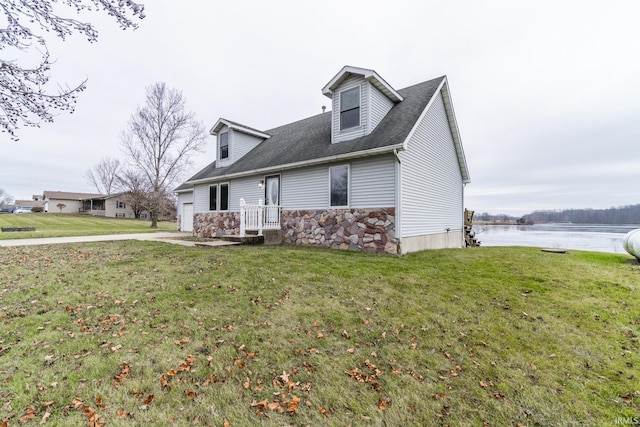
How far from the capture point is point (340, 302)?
4.38 m

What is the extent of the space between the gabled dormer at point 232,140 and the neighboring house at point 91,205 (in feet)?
122

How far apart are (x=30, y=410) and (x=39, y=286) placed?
3958 millimetres

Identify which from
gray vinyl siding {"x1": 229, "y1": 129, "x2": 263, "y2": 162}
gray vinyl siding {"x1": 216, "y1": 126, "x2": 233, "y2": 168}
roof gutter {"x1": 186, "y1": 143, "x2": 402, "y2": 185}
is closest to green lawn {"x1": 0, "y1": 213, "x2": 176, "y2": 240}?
gray vinyl siding {"x1": 216, "y1": 126, "x2": 233, "y2": 168}

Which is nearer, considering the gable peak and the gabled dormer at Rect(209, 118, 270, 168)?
the gable peak

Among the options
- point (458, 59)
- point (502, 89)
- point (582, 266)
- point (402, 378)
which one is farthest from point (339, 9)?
point (402, 378)

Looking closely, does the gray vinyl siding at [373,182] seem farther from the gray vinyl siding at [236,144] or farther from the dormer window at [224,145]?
the dormer window at [224,145]

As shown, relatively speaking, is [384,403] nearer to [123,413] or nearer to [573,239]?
[123,413]

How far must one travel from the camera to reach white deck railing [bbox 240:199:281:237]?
1002cm

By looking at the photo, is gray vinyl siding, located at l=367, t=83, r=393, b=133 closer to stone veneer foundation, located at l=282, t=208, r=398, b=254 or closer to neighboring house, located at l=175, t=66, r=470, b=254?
neighboring house, located at l=175, t=66, r=470, b=254

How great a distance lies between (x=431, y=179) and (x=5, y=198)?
10234 centimetres

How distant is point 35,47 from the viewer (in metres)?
3.90

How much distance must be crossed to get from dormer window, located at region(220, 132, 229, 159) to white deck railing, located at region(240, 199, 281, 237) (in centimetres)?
560

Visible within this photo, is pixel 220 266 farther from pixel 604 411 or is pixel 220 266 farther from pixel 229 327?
pixel 604 411

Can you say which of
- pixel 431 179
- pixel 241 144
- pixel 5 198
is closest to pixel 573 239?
pixel 431 179
